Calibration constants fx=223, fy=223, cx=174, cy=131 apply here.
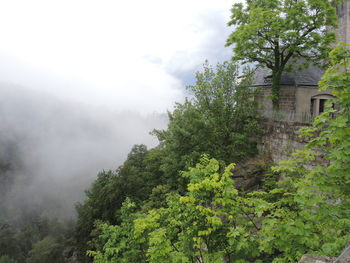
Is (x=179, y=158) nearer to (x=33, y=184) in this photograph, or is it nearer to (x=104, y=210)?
(x=104, y=210)

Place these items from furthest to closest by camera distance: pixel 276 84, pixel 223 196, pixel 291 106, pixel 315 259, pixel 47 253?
pixel 47 253 → pixel 291 106 → pixel 276 84 → pixel 223 196 → pixel 315 259

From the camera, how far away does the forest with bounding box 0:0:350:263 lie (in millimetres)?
4129

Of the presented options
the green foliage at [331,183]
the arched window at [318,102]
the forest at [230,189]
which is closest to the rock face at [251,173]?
the forest at [230,189]

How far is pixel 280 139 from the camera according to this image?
1331 centimetres

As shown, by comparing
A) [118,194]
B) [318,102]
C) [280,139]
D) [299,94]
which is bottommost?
[118,194]

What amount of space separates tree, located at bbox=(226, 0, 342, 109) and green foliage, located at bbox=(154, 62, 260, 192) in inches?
67.0

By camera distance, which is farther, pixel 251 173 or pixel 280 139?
pixel 251 173

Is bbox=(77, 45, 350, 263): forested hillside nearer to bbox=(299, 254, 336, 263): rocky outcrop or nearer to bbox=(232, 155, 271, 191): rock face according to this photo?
bbox=(299, 254, 336, 263): rocky outcrop

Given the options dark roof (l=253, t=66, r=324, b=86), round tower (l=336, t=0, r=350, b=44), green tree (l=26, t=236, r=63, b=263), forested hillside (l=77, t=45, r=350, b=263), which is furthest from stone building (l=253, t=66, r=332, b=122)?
green tree (l=26, t=236, r=63, b=263)

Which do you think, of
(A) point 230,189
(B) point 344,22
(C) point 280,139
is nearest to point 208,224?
(A) point 230,189

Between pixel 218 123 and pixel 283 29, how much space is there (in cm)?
689

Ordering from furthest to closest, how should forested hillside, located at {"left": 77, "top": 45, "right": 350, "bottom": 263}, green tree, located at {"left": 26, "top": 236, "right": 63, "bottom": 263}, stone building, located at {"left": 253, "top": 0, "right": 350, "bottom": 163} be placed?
green tree, located at {"left": 26, "top": 236, "right": 63, "bottom": 263} < stone building, located at {"left": 253, "top": 0, "right": 350, "bottom": 163} < forested hillside, located at {"left": 77, "top": 45, "right": 350, "bottom": 263}

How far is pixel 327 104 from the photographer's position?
175 inches

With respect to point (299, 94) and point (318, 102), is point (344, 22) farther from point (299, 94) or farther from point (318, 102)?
point (299, 94)
